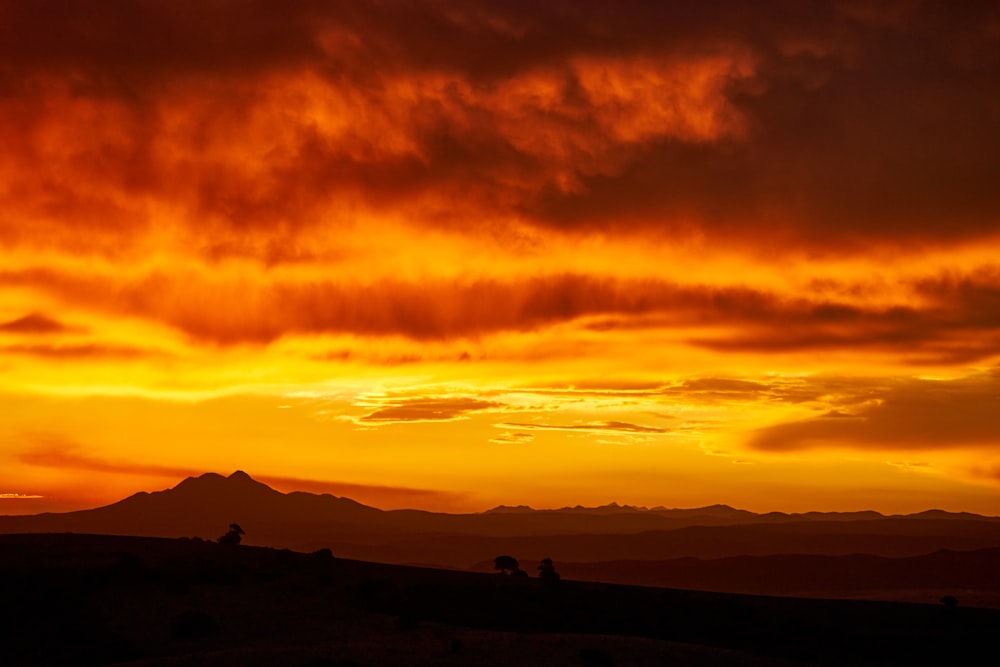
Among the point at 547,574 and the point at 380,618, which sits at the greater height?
the point at 547,574

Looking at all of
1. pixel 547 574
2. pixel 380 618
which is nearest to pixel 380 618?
pixel 380 618

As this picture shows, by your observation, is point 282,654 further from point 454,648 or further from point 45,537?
point 45,537

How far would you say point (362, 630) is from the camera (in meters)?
44.7

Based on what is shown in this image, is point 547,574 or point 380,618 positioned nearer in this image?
point 380,618

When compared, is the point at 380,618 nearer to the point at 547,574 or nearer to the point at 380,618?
the point at 380,618

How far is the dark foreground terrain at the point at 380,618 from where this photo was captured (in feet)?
131

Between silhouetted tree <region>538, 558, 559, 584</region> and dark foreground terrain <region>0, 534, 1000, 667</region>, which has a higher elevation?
silhouetted tree <region>538, 558, 559, 584</region>

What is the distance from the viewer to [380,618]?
1873 inches

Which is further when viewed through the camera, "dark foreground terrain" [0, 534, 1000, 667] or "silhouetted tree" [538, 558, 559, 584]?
"silhouetted tree" [538, 558, 559, 584]

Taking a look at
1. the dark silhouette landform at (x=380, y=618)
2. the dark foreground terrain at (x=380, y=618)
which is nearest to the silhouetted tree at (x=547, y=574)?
the dark silhouette landform at (x=380, y=618)

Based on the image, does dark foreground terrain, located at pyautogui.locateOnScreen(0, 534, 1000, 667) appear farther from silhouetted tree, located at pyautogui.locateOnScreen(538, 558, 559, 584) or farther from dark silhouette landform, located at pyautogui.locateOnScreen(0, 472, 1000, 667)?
silhouetted tree, located at pyautogui.locateOnScreen(538, 558, 559, 584)

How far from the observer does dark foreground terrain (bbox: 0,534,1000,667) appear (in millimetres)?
40062

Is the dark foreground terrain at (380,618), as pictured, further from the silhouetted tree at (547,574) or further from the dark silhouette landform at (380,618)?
the silhouetted tree at (547,574)

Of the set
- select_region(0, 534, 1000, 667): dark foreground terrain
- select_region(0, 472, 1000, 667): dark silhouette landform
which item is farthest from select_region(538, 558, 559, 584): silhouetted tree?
select_region(0, 534, 1000, 667): dark foreground terrain
